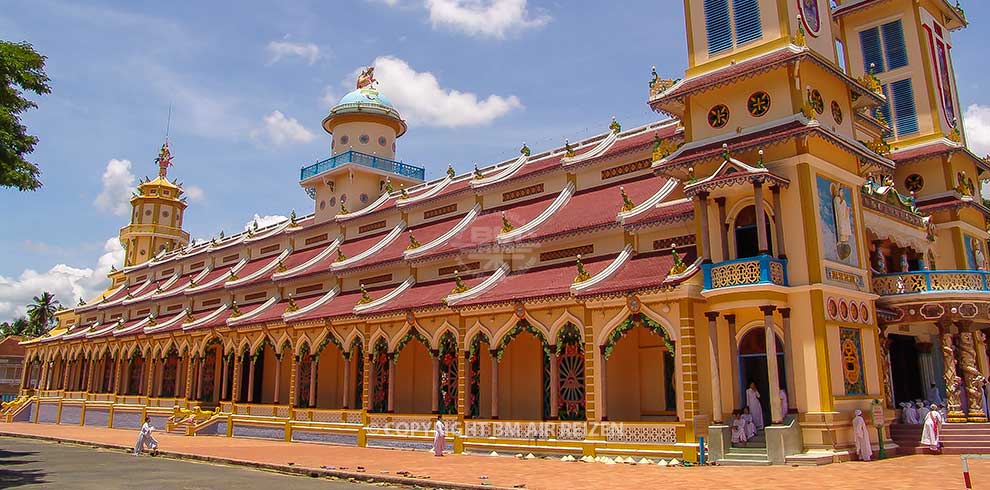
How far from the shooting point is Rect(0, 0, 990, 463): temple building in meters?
17.9

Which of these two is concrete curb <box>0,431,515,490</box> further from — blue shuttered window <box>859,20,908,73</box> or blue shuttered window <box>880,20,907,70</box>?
blue shuttered window <box>880,20,907,70</box>

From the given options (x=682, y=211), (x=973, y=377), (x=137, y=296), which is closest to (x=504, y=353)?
(x=682, y=211)

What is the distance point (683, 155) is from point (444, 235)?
39.7 feet

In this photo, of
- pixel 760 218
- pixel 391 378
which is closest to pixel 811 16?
pixel 760 218

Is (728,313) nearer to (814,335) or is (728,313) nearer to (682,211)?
(814,335)

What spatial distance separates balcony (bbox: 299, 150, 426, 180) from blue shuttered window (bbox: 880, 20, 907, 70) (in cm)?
2511

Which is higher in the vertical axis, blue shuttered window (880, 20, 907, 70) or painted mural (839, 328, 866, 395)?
blue shuttered window (880, 20, 907, 70)

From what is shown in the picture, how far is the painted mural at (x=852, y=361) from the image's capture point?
17.8m

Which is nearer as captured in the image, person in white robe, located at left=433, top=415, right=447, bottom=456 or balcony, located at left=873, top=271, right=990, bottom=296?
balcony, located at left=873, top=271, right=990, bottom=296

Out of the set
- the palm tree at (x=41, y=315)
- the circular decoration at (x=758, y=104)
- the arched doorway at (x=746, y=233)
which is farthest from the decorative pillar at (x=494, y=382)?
the palm tree at (x=41, y=315)

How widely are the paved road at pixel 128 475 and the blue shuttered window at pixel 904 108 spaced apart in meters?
22.9

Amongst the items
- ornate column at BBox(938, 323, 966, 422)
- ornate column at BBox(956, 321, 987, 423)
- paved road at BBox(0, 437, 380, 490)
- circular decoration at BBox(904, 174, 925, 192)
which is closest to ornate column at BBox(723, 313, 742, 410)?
ornate column at BBox(938, 323, 966, 422)

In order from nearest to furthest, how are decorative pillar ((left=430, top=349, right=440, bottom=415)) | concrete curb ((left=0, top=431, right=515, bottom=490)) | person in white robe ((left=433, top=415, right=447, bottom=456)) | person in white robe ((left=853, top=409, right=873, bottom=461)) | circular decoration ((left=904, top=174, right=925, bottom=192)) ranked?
concrete curb ((left=0, top=431, right=515, bottom=490)) → person in white robe ((left=853, top=409, right=873, bottom=461)) → person in white robe ((left=433, top=415, right=447, bottom=456)) → decorative pillar ((left=430, top=349, right=440, bottom=415)) → circular decoration ((left=904, top=174, right=925, bottom=192))

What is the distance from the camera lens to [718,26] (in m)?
20.8
